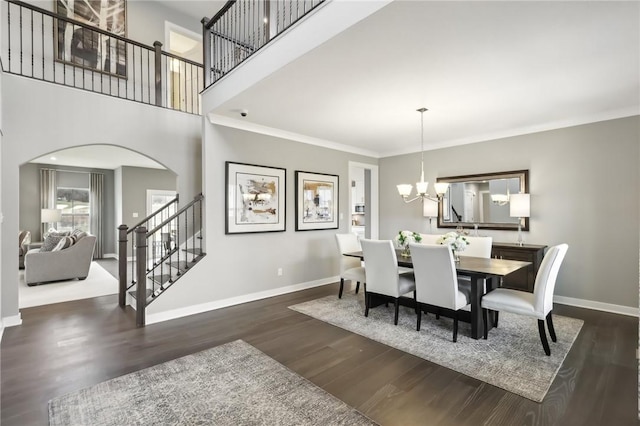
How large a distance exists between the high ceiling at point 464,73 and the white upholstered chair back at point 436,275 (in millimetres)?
1694

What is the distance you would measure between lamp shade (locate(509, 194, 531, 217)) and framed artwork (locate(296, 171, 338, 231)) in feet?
9.38

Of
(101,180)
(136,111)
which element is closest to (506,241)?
(136,111)

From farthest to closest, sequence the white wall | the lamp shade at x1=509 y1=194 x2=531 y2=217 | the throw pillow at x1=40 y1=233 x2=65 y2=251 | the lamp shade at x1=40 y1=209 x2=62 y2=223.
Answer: the lamp shade at x1=40 y1=209 x2=62 y2=223 → the throw pillow at x1=40 y1=233 x2=65 y2=251 → the lamp shade at x1=509 y1=194 x2=531 y2=217 → the white wall

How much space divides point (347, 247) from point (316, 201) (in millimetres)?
1161

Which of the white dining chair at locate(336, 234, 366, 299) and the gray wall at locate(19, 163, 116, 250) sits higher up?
the gray wall at locate(19, 163, 116, 250)

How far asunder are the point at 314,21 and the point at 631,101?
395 cm

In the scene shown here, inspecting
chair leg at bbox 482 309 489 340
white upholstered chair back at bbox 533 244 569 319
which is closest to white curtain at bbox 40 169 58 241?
chair leg at bbox 482 309 489 340

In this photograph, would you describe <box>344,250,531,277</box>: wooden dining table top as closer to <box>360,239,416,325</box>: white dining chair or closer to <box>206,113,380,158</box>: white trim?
<box>360,239,416,325</box>: white dining chair

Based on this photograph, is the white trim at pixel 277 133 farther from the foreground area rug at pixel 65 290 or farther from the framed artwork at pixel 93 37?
the foreground area rug at pixel 65 290

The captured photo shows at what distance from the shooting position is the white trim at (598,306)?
3.91 meters

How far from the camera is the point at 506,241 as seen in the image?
4.94 meters

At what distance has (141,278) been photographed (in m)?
3.61

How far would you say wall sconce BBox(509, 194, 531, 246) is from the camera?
4531 mm

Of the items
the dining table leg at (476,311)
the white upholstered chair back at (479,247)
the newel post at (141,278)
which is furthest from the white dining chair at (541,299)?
the newel post at (141,278)
